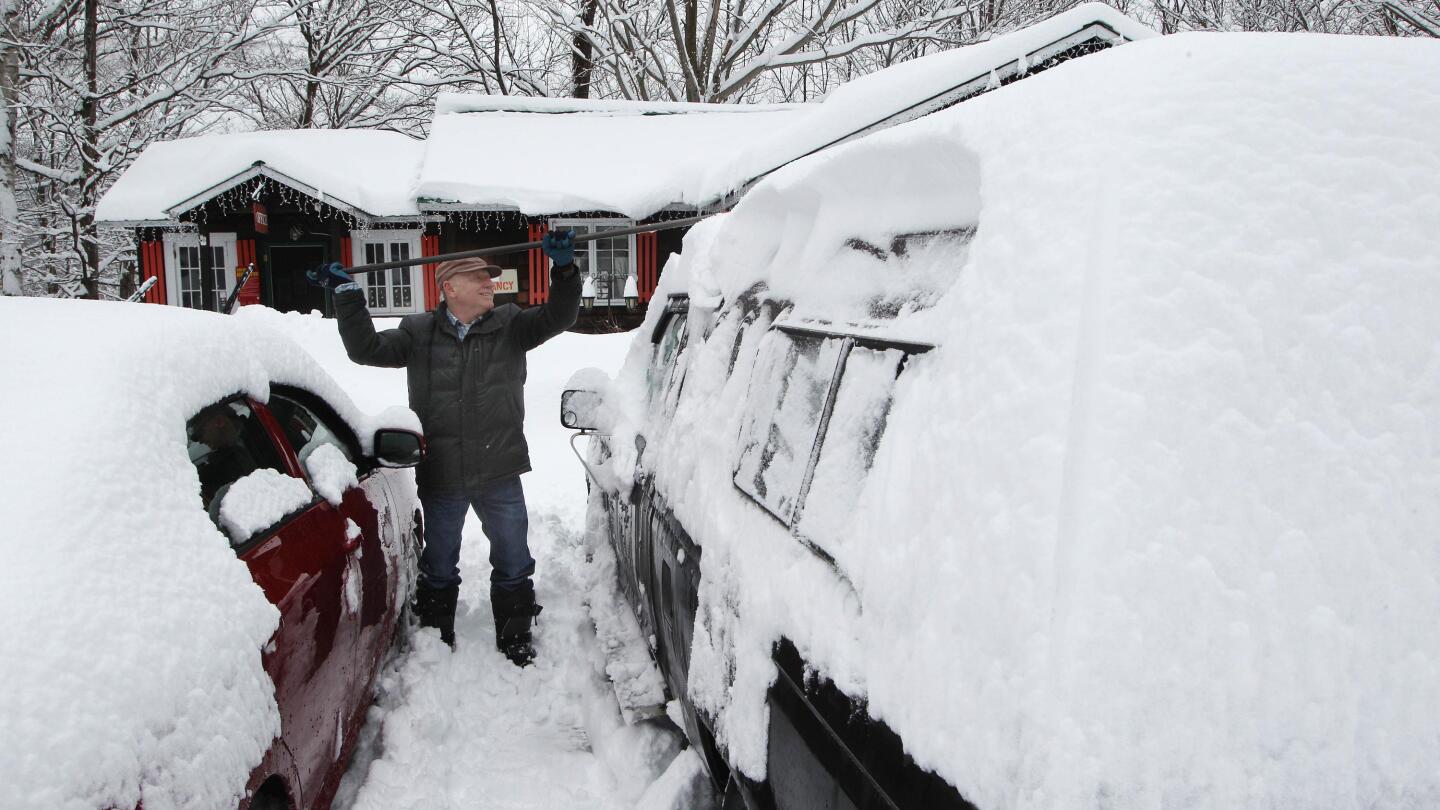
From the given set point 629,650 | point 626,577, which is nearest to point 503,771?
point 629,650

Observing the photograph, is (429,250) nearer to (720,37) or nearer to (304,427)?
(720,37)

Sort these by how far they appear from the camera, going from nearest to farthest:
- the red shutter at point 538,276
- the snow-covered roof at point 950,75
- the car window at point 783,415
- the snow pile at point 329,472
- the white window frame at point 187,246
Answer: the car window at point 783,415 < the snow pile at point 329,472 < the snow-covered roof at point 950,75 < the red shutter at point 538,276 < the white window frame at point 187,246

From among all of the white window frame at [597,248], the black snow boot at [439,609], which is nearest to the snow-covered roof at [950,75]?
the black snow boot at [439,609]

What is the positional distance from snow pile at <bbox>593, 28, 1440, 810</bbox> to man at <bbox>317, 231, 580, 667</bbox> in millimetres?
2585

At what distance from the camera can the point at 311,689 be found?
1.96 metres

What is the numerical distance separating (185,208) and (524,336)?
15550 millimetres

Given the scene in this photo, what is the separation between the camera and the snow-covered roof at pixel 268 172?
620 inches

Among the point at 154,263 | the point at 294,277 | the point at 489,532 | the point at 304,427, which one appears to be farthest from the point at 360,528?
the point at 154,263

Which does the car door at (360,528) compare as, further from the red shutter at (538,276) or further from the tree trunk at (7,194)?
the red shutter at (538,276)

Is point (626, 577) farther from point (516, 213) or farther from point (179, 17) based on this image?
point (179, 17)

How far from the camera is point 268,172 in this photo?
15.7 m

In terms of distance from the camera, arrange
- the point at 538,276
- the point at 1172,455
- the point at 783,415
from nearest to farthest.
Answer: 1. the point at 1172,455
2. the point at 783,415
3. the point at 538,276

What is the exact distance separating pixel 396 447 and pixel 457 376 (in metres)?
0.61

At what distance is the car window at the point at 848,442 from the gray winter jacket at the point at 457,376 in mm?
2330
